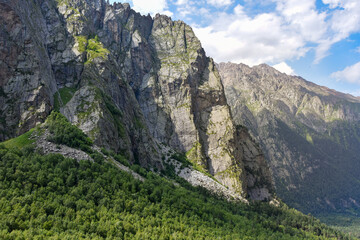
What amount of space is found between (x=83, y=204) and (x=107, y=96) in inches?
3093

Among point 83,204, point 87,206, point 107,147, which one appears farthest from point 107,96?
point 87,206

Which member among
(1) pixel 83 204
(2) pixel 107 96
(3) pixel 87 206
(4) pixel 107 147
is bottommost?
(3) pixel 87 206

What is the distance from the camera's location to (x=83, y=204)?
51938mm

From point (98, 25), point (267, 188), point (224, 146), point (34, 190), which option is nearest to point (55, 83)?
point (34, 190)

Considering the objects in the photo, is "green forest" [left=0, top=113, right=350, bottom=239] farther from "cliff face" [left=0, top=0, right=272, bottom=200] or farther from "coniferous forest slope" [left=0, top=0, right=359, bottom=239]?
"cliff face" [left=0, top=0, right=272, bottom=200]

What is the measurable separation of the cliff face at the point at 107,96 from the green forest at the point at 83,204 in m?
22.5

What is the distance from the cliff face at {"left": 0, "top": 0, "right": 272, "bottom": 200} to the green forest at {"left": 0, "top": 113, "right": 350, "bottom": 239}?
22.5 m

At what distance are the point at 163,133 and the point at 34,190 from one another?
421ft

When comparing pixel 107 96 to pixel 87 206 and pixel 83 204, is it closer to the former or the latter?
pixel 83 204

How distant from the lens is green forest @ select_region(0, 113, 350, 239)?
4409 cm

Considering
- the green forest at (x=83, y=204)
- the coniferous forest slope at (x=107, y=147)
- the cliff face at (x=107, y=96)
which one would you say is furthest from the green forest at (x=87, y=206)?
the cliff face at (x=107, y=96)

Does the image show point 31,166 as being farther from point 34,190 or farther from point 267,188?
point 267,188

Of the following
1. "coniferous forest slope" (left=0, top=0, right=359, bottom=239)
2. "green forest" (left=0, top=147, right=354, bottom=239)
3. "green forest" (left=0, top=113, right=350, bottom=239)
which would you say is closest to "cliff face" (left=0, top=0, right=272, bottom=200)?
"coniferous forest slope" (left=0, top=0, right=359, bottom=239)

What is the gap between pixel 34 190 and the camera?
51375 mm
